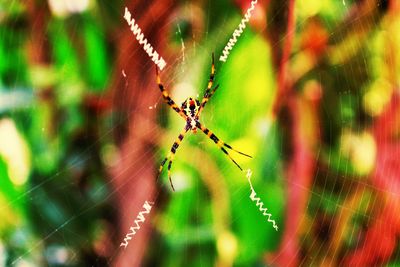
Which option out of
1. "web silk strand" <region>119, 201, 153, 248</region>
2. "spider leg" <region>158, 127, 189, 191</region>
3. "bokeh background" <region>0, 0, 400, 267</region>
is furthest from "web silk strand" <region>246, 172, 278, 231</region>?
"web silk strand" <region>119, 201, 153, 248</region>

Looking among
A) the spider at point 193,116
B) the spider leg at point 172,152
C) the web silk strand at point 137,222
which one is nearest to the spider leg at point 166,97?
the spider at point 193,116

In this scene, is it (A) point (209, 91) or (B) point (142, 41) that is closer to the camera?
(B) point (142, 41)

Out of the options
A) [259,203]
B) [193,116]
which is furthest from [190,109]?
[259,203]

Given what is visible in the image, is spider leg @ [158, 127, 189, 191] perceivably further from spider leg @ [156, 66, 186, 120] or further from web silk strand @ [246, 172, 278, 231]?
web silk strand @ [246, 172, 278, 231]

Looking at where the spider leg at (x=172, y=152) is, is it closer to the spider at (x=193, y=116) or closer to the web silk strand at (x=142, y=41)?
the spider at (x=193, y=116)

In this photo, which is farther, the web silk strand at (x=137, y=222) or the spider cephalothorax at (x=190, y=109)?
the spider cephalothorax at (x=190, y=109)

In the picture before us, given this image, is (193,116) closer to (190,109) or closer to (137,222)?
(190,109)

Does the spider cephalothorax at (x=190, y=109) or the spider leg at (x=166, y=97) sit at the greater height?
the spider leg at (x=166, y=97)
